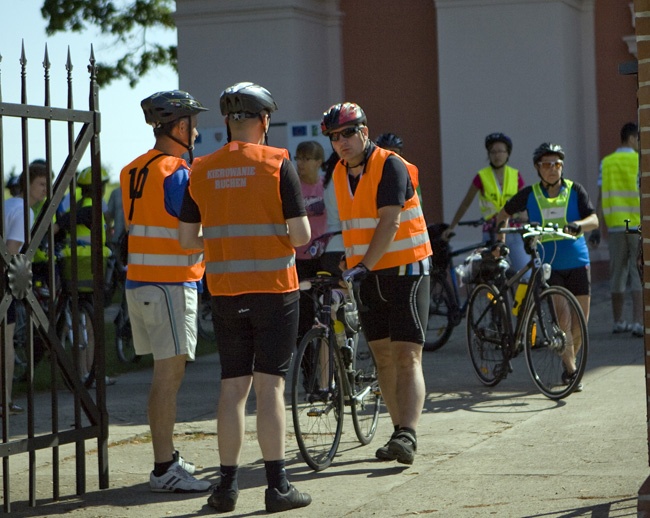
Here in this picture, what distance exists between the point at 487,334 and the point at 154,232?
3.78 m

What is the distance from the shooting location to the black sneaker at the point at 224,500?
605 centimetres

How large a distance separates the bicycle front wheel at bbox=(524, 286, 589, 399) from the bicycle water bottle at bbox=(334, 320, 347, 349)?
2.16 m

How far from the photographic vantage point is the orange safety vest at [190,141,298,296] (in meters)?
6.05

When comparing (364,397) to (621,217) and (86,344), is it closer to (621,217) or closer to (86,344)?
(86,344)

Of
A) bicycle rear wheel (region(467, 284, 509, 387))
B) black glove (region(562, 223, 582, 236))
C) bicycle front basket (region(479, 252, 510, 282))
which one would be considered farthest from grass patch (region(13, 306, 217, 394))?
black glove (region(562, 223, 582, 236))

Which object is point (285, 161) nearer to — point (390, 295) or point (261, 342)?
point (261, 342)

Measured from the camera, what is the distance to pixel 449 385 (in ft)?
32.5

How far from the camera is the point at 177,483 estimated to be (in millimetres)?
6566

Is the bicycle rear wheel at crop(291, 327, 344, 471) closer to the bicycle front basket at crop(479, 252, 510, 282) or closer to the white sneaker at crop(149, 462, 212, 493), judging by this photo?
the white sneaker at crop(149, 462, 212, 493)

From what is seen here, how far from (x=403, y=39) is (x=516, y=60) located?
6.51 feet

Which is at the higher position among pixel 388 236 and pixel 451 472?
pixel 388 236

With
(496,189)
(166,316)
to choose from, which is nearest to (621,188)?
(496,189)

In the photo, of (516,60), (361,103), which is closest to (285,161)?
(516,60)

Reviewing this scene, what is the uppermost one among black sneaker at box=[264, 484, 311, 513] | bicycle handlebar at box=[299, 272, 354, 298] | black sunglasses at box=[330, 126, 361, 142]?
black sunglasses at box=[330, 126, 361, 142]
